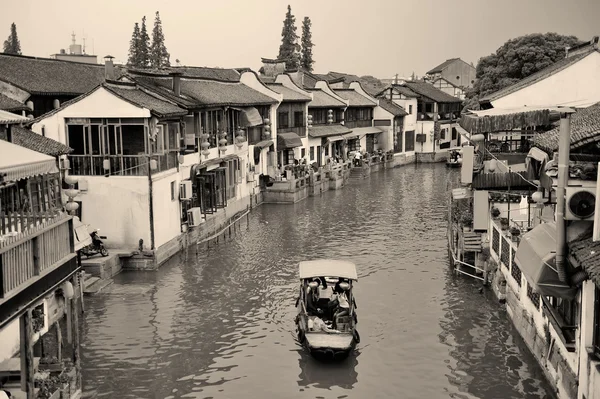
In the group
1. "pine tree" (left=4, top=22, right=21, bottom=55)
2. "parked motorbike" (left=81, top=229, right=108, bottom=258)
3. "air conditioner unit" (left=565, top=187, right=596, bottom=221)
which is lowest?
"parked motorbike" (left=81, top=229, right=108, bottom=258)

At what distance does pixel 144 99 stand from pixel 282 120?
2385 centimetres

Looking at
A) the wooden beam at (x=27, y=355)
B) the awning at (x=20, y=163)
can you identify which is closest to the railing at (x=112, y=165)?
the awning at (x=20, y=163)

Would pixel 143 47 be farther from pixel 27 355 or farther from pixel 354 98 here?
pixel 27 355

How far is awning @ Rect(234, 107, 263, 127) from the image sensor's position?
41.2 metres

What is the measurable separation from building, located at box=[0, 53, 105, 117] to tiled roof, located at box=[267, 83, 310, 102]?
14.7 metres

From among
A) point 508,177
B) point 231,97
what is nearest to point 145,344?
point 508,177

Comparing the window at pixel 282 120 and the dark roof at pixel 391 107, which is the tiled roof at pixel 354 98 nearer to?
the dark roof at pixel 391 107

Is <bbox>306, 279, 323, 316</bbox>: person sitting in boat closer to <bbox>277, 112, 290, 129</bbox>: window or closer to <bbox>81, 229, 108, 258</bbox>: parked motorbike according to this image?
<bbox>81, 229, 108, 258</bbox>: parked motorbike

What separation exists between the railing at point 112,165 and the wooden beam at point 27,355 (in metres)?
15.2

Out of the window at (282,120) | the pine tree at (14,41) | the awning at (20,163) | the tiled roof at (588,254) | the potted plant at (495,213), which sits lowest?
the potted plant at (495,213)

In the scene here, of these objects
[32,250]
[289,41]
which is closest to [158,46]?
[289,41]

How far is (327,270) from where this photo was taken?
21.1 meters

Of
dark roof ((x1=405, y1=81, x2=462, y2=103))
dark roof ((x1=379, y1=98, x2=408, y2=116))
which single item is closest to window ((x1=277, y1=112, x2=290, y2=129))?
dark roof ((x1=379, y1=98, x2=408, y2=116))

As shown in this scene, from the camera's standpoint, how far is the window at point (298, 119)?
2106 inches
